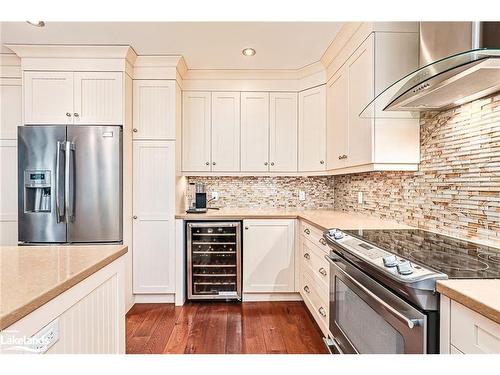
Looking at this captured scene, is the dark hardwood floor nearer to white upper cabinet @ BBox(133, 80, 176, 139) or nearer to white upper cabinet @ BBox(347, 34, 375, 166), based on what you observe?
white upper cabinet @ BBox(347, 34, 375, 166)

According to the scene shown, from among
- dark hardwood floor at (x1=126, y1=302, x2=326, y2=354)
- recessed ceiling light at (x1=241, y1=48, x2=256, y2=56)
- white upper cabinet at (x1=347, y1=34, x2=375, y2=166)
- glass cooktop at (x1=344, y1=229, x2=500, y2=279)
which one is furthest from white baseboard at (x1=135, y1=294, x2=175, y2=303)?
recessed ceiling light at (x1=241, y1=48, x2=256, y2=56)

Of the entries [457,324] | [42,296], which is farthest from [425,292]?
[42,296]

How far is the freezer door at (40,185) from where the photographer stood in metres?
2.59

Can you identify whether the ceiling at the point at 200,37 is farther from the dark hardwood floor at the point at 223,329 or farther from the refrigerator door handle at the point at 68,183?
the dark hardwood floor at the point at 223,329

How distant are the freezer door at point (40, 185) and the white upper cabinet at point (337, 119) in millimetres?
2373

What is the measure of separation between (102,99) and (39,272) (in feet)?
7.16

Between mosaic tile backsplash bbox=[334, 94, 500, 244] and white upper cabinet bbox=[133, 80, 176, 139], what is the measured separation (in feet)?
6.73

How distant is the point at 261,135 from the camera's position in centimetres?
330

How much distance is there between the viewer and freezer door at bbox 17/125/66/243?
2590 mm

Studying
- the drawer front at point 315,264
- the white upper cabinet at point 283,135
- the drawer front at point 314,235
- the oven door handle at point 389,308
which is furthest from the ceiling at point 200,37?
the oven door handle at point 389,308

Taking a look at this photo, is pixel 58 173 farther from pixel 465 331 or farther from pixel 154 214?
pixel 465 331

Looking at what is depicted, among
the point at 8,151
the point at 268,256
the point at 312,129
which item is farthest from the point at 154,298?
the point at 312,129

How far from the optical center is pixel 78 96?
2.72 meters
